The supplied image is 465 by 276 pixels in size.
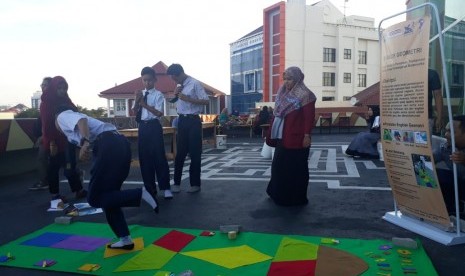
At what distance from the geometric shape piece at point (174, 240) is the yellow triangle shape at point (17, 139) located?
5.49m

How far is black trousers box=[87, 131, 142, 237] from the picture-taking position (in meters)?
3.35

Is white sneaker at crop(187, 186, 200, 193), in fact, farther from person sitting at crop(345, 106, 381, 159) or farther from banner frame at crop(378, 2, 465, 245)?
person sitting at crop(345, 106, 381, 159)

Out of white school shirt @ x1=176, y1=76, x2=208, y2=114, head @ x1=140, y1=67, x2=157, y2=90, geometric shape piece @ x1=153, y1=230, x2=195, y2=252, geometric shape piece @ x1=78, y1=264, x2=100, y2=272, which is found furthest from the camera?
white school shirt @ x1=176, y1=76, x2=208, y2=114

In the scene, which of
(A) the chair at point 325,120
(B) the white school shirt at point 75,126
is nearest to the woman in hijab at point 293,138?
(B) the white school shirt at point 75,126

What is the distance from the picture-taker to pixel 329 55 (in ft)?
165

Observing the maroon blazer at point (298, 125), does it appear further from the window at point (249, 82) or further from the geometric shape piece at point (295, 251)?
the window at point (249, 82)

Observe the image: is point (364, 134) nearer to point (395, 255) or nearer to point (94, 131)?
point (395, 255)

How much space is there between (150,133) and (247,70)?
199 ft

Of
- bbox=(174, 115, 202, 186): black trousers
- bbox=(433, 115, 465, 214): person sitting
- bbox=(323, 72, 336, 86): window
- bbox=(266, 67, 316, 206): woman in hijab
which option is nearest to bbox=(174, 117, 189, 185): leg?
bbox=(174, 115, 202, 186): black trousers

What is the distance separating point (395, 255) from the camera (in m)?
3.26

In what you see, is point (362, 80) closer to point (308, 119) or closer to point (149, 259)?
point (308, 119)

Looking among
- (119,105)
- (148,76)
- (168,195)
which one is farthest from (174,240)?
(119,105)

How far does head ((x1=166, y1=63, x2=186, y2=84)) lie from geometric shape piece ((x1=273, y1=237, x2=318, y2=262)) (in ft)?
10.1

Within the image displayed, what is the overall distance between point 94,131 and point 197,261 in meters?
1.47
